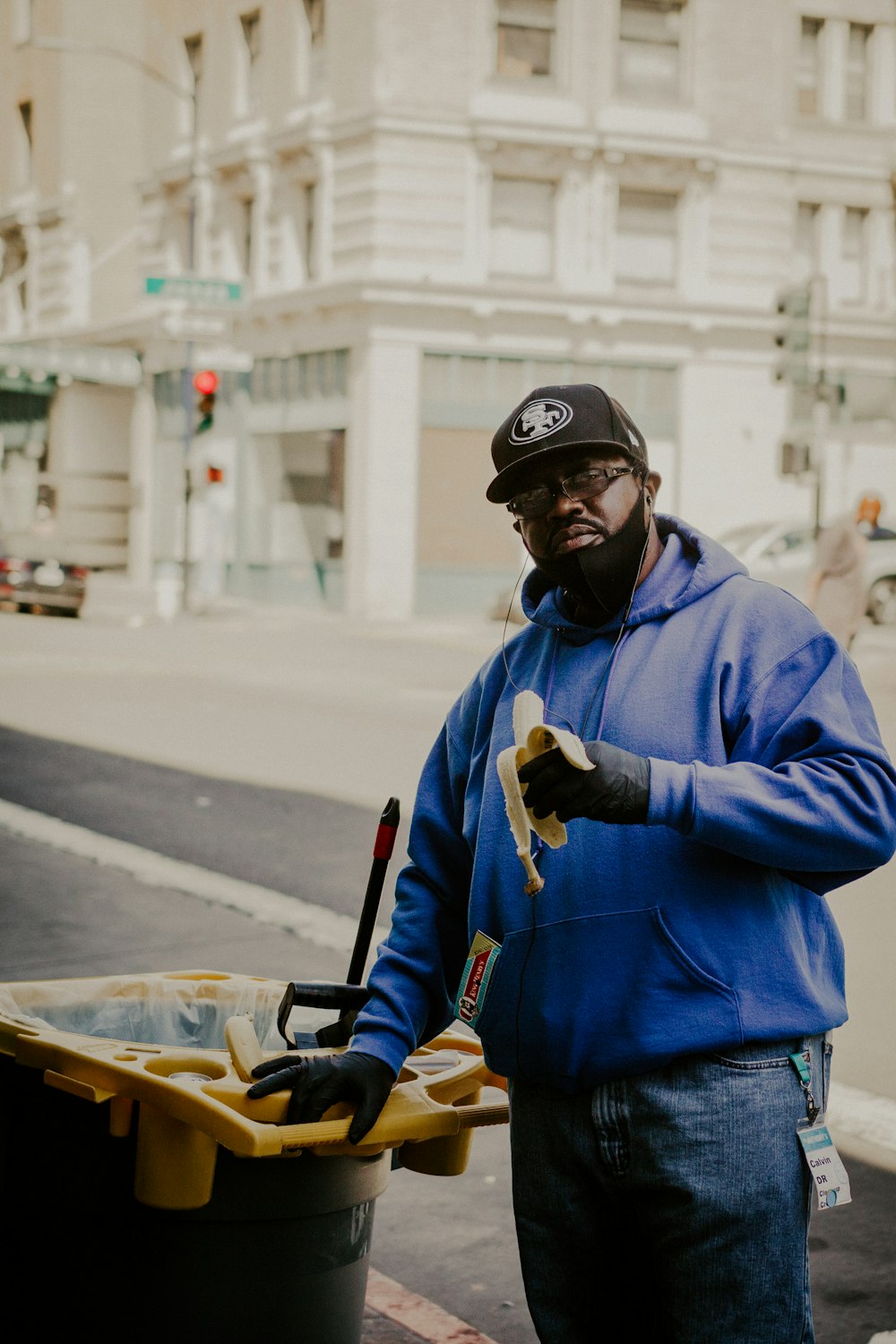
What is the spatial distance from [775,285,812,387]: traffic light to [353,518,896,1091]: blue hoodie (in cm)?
2024

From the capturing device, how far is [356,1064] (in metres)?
2.26

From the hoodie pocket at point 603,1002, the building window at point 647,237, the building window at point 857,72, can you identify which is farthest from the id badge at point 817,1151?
the building window at point 857,72

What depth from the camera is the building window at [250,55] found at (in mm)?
31078

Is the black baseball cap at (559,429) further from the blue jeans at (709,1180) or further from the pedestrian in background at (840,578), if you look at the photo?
the pedestrian in background at (840,578)

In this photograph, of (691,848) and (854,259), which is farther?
(854,259)

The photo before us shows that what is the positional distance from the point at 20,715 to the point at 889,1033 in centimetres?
931

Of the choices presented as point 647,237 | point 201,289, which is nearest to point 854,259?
point 647,237

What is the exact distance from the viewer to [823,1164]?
2.15 m

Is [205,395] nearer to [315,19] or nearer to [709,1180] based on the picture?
[315,19]

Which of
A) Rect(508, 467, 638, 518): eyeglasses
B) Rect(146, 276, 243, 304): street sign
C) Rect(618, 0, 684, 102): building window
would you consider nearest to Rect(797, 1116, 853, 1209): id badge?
Rect(508, 467, 638, 518): eyeglasses

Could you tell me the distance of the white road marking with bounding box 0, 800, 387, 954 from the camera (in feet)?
22.6

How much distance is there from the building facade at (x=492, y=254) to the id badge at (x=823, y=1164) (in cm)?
2381

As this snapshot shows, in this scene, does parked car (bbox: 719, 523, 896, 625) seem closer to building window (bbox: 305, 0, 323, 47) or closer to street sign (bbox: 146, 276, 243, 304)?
street sign (bbox: 146, 276, 243, 304)

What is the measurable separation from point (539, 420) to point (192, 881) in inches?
228
